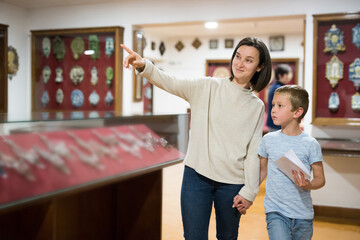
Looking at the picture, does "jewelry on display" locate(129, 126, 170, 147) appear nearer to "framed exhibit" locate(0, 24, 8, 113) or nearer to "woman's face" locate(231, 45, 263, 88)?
"woman's face" locate(231, 45, 263, 88)

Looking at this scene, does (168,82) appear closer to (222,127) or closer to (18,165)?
(222,127)

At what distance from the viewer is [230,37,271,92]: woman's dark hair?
1.92 meters

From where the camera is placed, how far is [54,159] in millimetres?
1619

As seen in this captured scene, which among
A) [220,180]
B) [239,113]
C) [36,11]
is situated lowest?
[220,180]

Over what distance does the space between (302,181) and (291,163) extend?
122 millimetres

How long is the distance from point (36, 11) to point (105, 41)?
1.50 metres

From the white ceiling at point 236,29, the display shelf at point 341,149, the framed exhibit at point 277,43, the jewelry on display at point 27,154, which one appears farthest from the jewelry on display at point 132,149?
the framed exhibit at point 277,43

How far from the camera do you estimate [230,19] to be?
5.45 m

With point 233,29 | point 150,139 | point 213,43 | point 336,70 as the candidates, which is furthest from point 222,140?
point 213,43

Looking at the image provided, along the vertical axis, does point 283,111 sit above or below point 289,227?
above

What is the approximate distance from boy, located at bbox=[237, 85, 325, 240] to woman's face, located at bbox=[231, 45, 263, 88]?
0.94ft

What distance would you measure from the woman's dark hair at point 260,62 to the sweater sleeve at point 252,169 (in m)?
0.18

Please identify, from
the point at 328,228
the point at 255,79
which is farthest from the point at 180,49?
the point at 255,79

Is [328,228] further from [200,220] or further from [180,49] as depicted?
[180,49]
